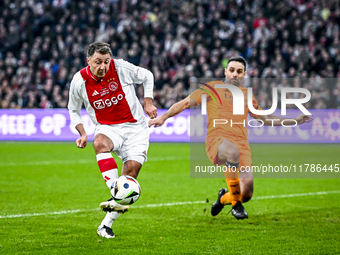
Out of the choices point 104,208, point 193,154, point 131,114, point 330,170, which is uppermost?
point 131,114

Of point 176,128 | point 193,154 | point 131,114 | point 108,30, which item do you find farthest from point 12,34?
point 131,114

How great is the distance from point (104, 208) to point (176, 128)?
12.9 meters

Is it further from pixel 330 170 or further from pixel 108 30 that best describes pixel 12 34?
pixel 330 170

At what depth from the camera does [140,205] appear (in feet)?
25.5

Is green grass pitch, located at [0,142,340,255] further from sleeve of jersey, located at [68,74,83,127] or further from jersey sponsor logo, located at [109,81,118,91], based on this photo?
jersey sponsor logo, located at [109,81,118,91]

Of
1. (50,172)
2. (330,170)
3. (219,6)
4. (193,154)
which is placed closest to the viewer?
(50,172)

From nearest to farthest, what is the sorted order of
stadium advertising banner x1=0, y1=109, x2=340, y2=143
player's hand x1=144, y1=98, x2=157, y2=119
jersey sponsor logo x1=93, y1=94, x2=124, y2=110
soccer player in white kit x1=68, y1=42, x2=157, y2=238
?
1. soccer player in white kit x1=68, y1=42, x2=157, y2=238
2. player's hand x1=144, y1=98, x2=157, y2=119
3. jersey sponsor logo x1=93, y1=94, x2=124, y2=110
4. stadium advertising banner x1=0, y1=109, x2=340, y2=143

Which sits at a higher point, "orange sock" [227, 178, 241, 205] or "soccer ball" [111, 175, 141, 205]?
"soccer ball" [111, 175, 141, 205]

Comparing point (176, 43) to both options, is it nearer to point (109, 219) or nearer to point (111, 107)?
point (111, 107)

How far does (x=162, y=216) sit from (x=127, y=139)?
1.68m

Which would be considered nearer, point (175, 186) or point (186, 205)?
point (186, 205)

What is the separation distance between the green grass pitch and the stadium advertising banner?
12.6ft

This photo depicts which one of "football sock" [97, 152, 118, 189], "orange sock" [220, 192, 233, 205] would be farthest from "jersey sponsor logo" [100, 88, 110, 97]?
"orange sock" [220, 192, 233, 205]

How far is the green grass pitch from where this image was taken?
5098 millimetres
